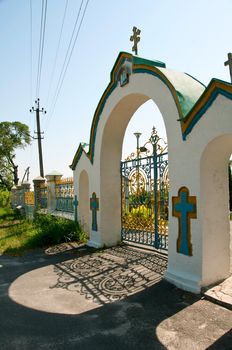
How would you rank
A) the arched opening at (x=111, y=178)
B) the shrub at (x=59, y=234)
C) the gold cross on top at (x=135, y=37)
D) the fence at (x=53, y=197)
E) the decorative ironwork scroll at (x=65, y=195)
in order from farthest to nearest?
the fence at (x=53, y=197)
the decorative ironwork scroll at (x=65, y=195)
the shrub at (x=59, y=234)
the arched opening at (x=111, y=178)
the gold cross on top at (x=135, y=37)

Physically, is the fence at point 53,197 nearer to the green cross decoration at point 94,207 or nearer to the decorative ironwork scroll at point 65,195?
the decorative ironwork scroll at point 65,195

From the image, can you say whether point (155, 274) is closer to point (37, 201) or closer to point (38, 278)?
point (38, 278)

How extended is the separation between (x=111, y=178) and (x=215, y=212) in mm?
3630

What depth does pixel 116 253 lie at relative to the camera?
7168 mm

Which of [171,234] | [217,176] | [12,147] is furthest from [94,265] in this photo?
[12,147]

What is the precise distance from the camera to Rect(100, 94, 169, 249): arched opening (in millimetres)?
7859

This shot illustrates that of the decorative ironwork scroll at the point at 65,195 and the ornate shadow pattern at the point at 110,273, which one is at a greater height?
the decorative ironwork scroll at the point at 65,195

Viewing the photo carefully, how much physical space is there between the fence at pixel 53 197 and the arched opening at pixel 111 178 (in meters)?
2.36

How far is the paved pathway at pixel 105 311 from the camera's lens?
3.34 metres

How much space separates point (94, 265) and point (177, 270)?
1863 millimetres

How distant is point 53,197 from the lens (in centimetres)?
1273

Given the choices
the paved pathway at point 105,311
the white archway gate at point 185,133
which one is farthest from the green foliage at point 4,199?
the white archway gate at point 185,133

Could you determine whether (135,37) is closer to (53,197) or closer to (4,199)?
(53,197)

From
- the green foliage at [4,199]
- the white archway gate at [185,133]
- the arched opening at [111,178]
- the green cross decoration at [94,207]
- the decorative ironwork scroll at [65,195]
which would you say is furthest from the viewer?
the green foliage at [4,199]
